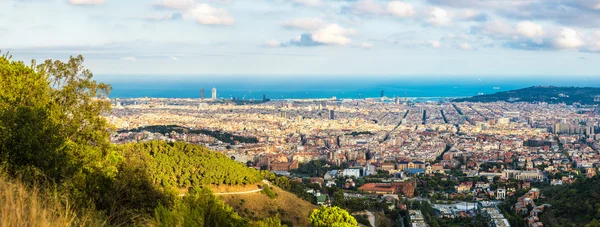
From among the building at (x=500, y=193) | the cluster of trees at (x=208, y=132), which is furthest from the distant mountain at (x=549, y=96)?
the building at (x=500, y=193)

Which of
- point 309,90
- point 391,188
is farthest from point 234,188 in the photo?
point 309,90

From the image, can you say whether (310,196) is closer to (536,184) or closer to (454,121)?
(536,184)

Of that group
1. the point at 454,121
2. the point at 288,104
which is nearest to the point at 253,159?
the point at 454,121

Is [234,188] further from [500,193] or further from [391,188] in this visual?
[500,193]

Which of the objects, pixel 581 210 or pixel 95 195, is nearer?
pixel 95 195

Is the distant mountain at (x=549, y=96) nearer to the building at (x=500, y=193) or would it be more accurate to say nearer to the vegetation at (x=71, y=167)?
the building at (x=500, y=193)

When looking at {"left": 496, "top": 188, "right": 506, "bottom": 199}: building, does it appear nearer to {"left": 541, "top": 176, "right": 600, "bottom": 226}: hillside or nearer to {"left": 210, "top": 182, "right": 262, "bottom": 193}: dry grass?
{"left": 541, "top": 176, "right": 600, "bottom": 226}: hillside
